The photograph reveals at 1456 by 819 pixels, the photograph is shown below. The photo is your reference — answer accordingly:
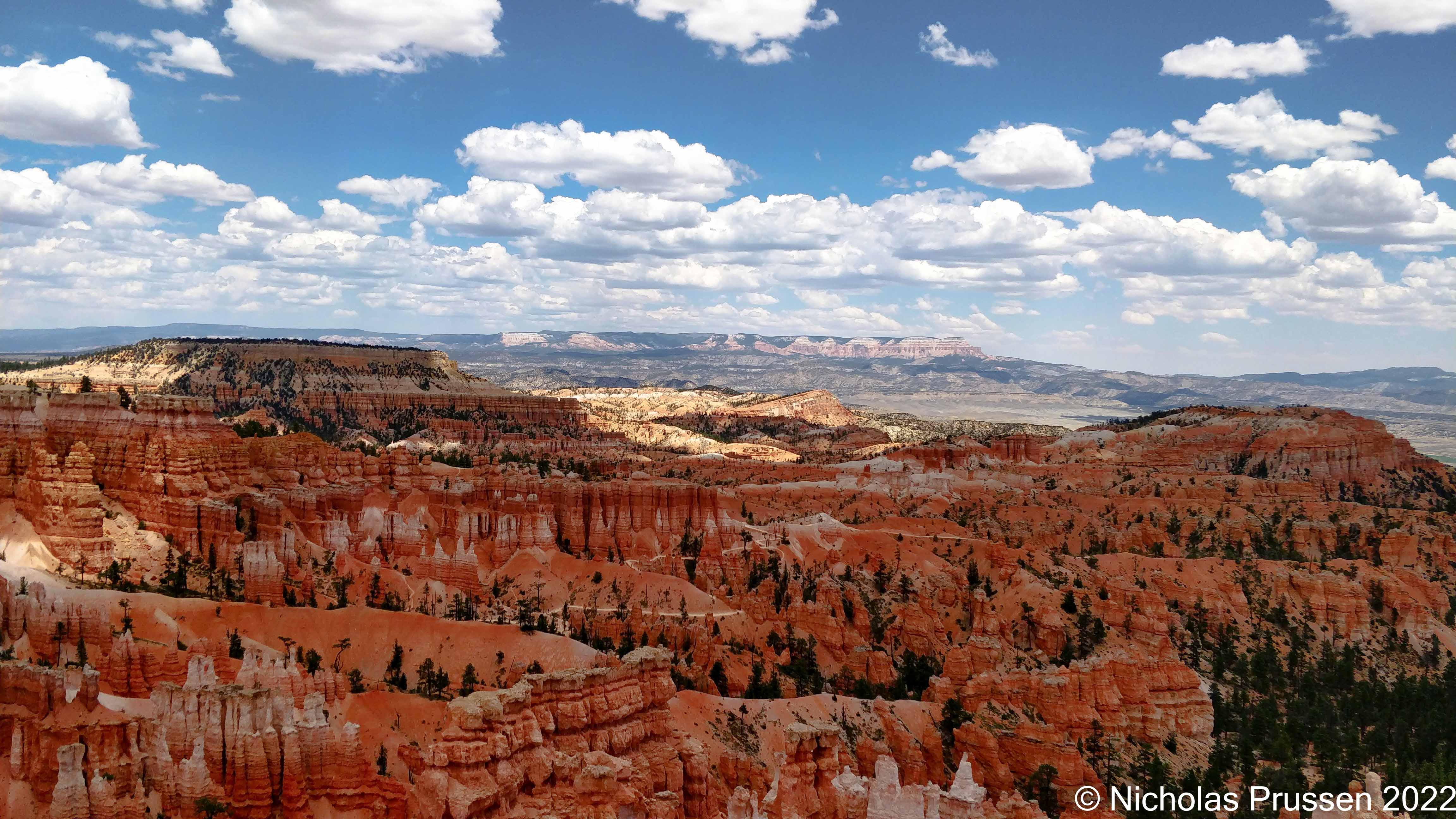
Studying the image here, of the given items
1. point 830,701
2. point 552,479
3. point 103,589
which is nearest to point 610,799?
point 830,701

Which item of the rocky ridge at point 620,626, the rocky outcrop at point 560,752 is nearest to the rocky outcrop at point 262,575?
the rocky ridge at point 620,626

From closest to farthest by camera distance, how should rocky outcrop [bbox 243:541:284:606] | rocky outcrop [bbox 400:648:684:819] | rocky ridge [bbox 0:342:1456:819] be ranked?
rocky outcrop [bbox 400:648:684:819], rocky ridge [bbox 0:342:1456:819], rocky outcrop [bbox 243:541:284:606]

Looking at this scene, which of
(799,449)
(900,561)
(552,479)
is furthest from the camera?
(799,449)

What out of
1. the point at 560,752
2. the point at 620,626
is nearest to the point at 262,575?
the point at 620,626

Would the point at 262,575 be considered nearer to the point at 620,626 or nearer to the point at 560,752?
the point at 620,626

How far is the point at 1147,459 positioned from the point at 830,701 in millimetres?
77510

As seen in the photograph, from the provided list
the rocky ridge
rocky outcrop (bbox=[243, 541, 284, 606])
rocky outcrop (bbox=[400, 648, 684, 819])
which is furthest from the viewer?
rocky outcrop (bbox=[243, 541, 284, 606])

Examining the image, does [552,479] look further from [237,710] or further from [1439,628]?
[1439,628]

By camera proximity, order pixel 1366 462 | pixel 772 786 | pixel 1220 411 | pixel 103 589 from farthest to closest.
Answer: pixel 1220 411 < pixel 1366 462 < pixel 103 589 < pixel 772 786

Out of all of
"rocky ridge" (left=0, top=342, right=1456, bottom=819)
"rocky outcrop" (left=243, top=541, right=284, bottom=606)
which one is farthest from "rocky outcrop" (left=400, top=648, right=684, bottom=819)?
"rocky outcrop" (left=243, top=541, right=284, bottom=606)

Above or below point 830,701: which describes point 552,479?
above

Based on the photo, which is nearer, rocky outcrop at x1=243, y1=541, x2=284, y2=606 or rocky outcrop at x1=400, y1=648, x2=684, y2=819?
rocky outcrop at x1=400, y1=648, x2=684, y2=819

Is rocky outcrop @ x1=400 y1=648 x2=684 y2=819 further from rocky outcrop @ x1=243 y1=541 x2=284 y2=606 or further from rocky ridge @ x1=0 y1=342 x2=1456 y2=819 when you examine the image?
rocky outcrop @ x1=243 y1=541 x2=284 y2=606

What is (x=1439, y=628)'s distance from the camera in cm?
6312
